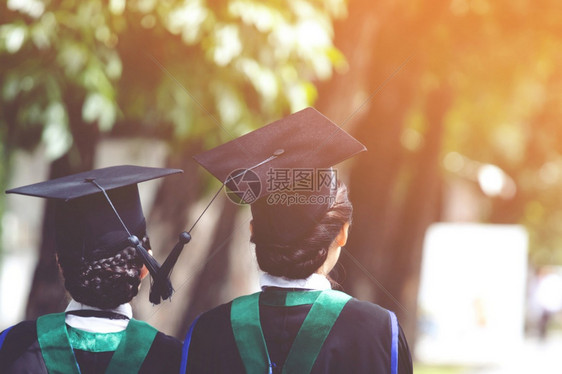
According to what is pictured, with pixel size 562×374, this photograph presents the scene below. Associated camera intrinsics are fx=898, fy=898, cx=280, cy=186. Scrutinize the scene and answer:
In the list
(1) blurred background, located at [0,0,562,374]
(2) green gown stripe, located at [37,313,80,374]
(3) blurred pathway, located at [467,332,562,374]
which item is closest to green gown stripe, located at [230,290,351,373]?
(2) green gown stripe, located at [37,313,80,374]

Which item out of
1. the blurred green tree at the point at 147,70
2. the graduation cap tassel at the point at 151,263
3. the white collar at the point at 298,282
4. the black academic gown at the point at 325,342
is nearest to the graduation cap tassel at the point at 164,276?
the graduation cap tassel at the point at 151,263

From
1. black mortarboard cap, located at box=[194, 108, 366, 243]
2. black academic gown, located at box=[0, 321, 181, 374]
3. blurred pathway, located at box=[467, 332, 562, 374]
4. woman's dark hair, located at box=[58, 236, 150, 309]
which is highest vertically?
black mortarboard cap, located at box=[194, 108, 366, 243]

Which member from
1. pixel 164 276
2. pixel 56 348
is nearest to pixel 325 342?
pixel 164 276

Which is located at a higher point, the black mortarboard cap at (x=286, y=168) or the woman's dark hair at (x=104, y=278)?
the black mortarboard cap at (x=286, y=168)

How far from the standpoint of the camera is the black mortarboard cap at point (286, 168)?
307 centimetres

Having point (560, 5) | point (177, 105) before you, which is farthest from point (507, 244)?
point (177, 105)

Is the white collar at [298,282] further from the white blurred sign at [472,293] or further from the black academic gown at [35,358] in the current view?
the white blurred sign at [472,293]

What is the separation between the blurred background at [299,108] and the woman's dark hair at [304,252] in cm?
153

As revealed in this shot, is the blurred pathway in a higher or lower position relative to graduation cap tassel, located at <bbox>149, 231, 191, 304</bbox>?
lower

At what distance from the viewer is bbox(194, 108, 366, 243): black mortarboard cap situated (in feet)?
10.1

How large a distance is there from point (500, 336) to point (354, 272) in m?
3.81

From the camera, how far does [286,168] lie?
3.29 metres

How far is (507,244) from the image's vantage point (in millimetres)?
12461

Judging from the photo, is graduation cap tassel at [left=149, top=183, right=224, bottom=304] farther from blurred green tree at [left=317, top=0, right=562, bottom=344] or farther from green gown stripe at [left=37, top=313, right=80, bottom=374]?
blurred green tree at [left=317, top=0, right=562, bottom=344]
